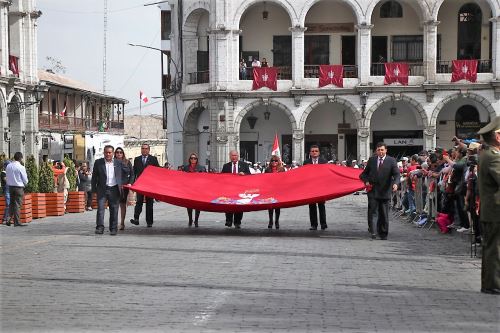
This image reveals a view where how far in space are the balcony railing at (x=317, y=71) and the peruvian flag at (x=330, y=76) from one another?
1040 millimetres

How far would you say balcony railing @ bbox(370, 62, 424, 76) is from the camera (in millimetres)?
52406

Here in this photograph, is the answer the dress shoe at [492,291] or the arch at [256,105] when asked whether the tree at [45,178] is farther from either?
the arch at [256,105]

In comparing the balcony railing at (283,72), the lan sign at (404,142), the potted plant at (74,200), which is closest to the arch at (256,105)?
the balcony railing at (283,72)

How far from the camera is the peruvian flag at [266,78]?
171 feet

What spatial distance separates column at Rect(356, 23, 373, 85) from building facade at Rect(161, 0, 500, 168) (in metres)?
0.06

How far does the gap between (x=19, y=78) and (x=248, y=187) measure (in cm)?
3093

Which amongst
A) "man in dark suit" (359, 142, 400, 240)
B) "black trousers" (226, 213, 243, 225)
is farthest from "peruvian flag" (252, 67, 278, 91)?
"man in dark suit" (359, 142, 400, 240)

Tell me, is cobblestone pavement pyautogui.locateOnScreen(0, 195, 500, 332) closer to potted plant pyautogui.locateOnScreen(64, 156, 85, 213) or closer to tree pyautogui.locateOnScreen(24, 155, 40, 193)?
tree pyautogui.locateOnScreen(24, 155, 40, 193)

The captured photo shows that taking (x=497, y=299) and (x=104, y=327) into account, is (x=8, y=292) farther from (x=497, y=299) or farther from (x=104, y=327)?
(x=497, y=299)

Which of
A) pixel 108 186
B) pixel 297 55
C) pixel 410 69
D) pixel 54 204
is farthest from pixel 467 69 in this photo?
pixel 108 186

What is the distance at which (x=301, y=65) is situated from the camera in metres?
52.2

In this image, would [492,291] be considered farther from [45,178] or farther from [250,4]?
[250,4]

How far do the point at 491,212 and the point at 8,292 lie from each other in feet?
19.6

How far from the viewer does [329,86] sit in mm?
52094
